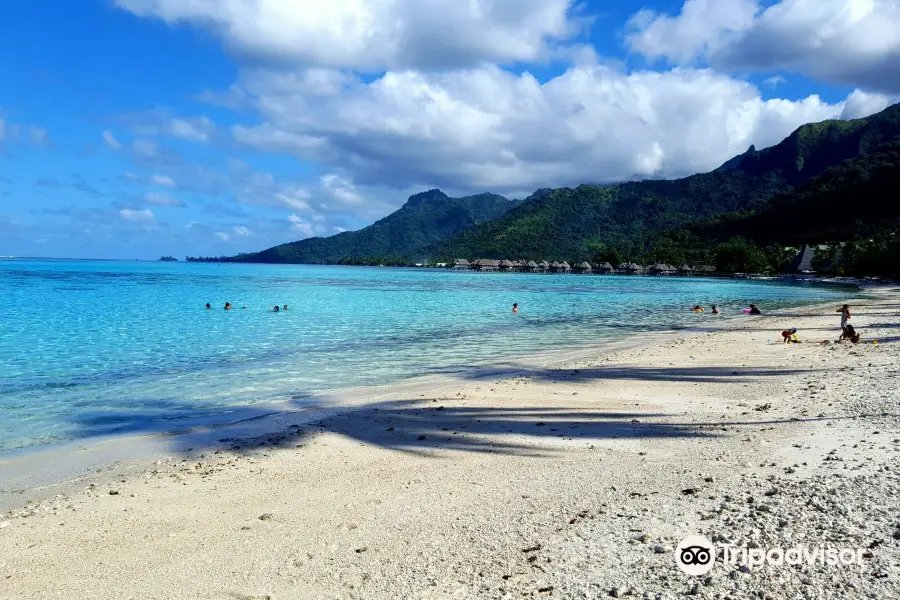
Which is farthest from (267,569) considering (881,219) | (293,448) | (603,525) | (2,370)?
(881,219)

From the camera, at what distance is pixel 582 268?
174 meters

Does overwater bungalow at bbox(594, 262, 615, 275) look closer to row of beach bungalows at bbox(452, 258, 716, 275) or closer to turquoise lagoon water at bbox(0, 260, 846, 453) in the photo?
row of beach bungalows at bbox(452, 258, 716, 275)

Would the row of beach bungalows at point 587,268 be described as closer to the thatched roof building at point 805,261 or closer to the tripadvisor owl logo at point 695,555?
the thatched roof building at point 805,261

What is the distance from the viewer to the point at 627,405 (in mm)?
10320

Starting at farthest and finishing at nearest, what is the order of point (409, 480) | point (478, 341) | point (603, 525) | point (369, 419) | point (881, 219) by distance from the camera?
point (881, 219)
point (478, 341)
point (369, 419)
point (409, 480)
point (603, 525)

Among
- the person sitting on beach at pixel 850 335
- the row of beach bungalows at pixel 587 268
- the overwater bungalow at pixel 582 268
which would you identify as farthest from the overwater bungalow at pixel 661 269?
the person sitting on beach at pixel 850 335

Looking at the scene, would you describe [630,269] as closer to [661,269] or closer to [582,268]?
[661,269]

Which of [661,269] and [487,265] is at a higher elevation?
[487,265]

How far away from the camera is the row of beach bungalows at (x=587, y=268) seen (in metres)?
144

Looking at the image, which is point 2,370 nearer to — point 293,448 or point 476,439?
point 293,448

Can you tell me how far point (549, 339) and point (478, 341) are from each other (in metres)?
2.82

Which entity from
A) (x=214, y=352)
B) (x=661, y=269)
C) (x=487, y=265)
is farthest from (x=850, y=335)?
(x=487, y=265)

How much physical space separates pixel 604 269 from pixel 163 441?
→ 16981 centimetres

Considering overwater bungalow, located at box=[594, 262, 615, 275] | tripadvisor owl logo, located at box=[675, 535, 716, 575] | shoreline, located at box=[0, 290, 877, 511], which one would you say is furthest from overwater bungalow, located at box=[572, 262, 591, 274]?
tripadvisor owl logo, located at box=[675, 535, 716, 575]
